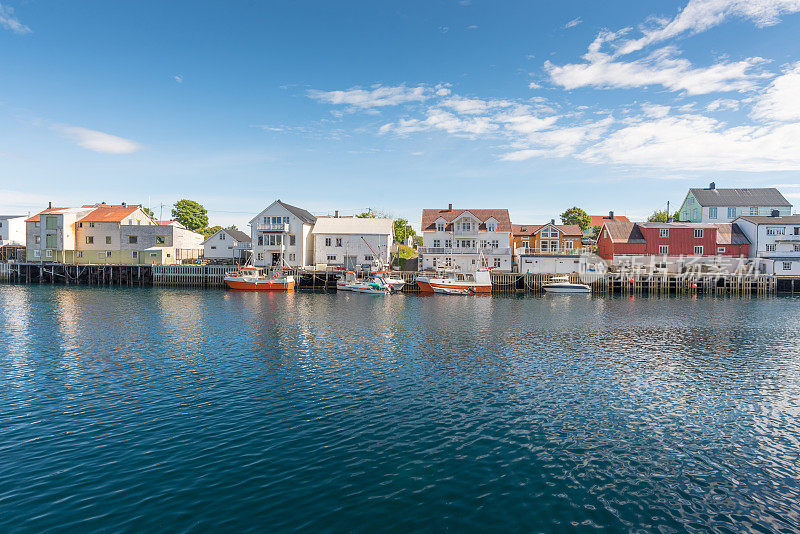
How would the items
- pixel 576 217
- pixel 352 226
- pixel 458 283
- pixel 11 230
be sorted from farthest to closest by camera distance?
pixel 576 217, pixel 11 230, pixel 352 226, pixel 458 283

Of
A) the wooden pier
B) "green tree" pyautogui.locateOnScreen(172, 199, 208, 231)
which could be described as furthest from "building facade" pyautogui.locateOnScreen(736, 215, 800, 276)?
"green tree" pyautogui.locateOnScreen(172, 199, 208, 231)

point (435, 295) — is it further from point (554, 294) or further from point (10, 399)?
point (10, 399)

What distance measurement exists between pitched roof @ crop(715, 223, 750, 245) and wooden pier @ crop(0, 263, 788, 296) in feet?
26.1

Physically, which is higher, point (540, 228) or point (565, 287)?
point (540, 228)

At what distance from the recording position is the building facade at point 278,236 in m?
76.1

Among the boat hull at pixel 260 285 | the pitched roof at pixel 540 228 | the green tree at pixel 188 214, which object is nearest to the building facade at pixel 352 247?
the boat hull at pixel 260 285

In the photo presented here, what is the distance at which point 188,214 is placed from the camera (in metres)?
120

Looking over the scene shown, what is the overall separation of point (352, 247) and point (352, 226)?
4.93 meters

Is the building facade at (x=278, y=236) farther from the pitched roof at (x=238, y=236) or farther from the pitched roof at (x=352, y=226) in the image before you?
the pitched roof at (x=238, y=236)

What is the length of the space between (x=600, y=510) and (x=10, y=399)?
77.4 ft

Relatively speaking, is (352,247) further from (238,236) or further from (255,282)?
(238,236)

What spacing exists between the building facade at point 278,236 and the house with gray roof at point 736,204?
85.1 meters

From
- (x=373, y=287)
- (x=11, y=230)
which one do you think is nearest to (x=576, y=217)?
(x=373, y=287)

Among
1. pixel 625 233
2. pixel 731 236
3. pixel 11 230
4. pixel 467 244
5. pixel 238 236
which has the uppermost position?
pixel 11 230
